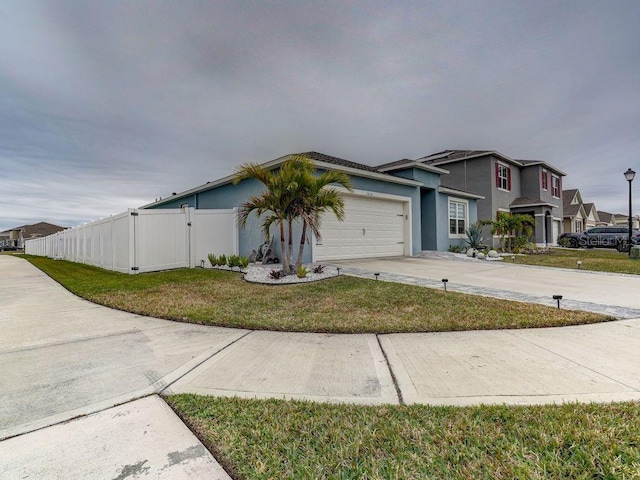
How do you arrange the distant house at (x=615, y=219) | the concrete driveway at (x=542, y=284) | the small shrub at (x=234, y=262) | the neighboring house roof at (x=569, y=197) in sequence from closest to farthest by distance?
the concrete driveway at (x=542, y=284) → the small shrub at (x=234, y=262) → the neighboring house roof at (x=569, y=197) → the distant house at (x=615, y=219)

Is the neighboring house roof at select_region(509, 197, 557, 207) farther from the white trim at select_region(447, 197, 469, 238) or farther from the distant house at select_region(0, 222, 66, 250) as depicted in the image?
the distant house at select_region(0, 222, 66, 250)

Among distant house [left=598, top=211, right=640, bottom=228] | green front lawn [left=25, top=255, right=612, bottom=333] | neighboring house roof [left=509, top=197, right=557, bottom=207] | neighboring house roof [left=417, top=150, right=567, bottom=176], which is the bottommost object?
green front lawn [left=25, top=255, right=612, bottom=333]

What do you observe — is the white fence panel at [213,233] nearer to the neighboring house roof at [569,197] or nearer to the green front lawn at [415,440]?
the green front lawn at [415,440]

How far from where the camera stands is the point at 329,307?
514 centimetres

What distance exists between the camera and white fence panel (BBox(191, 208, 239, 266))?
1127 cm

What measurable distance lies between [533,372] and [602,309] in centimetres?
336

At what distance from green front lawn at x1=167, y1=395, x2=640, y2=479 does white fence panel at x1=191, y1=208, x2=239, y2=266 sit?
9.65m

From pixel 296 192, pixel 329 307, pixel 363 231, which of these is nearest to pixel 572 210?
pixel 363 231

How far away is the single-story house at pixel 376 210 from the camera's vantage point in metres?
11.2

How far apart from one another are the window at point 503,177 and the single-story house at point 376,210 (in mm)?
4894

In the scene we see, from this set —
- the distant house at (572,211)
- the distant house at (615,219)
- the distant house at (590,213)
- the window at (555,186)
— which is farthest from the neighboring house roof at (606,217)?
the window at (555,186)

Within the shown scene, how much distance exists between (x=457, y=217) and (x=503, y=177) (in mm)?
8042

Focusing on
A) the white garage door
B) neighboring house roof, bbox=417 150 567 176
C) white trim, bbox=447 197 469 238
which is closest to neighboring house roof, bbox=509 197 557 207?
neighboring house roof, bbox=417 150 567 176

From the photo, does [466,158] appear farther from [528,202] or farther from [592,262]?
[592,262]
